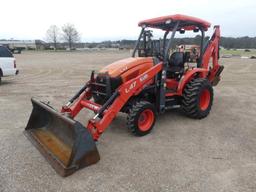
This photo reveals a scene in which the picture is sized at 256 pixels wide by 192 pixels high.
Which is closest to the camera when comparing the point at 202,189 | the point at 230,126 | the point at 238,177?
the point at 202,189

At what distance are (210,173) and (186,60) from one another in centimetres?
328

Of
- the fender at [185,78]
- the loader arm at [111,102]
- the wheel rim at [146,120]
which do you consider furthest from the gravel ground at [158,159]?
the fender at [185,78]

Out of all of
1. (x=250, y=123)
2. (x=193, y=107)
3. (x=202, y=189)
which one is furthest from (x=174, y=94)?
(x=202, y=189)

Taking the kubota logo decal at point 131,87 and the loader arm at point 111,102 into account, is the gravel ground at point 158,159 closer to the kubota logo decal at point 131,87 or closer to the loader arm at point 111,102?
the loader arm at point 111,102

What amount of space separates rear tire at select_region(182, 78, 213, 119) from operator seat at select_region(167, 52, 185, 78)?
0.40m

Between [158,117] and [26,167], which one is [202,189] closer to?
[26,167]

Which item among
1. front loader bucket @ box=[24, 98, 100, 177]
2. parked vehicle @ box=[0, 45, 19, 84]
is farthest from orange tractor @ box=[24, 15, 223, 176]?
parked vehicle @ box=[0, 45, 19, 84]

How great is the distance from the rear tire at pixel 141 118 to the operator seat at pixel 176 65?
1453mm

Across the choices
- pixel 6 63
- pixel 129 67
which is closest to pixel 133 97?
pixel 129 67

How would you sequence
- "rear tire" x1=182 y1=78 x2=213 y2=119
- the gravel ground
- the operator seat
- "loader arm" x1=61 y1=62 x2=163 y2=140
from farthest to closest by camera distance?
the operator seat → "rear tire" x1=182 y1=78 x2=213 y2=119 → "loader arm" x1=61 y1=62 x2=163 y2=140 → the gravel ground

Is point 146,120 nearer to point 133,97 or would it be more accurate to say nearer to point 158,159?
point 133,97

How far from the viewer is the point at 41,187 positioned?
3.29 meters

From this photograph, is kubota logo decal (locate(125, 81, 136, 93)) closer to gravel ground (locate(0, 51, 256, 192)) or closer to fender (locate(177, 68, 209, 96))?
gravel ground (locate(0, 51, 256, 192))

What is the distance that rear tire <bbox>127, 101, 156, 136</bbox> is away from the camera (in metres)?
4.79
